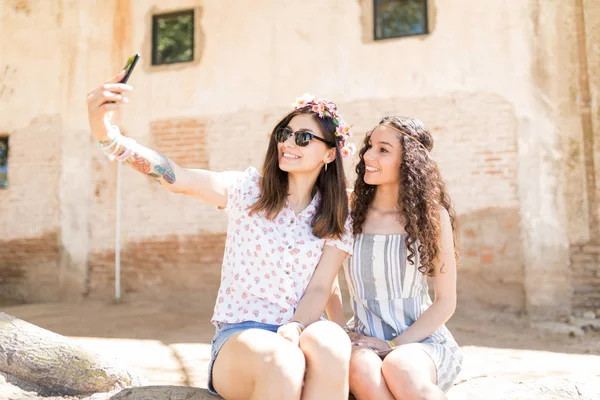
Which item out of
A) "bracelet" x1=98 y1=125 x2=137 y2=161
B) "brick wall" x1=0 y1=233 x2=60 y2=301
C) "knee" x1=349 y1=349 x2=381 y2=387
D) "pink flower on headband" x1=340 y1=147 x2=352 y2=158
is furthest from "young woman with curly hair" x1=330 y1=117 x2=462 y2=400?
"brick wall" x1=0 y1=233 x2=60 y2=301

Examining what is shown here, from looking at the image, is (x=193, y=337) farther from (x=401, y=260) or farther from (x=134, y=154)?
(x=134, y=154)

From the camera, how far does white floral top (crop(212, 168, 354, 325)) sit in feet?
7.90

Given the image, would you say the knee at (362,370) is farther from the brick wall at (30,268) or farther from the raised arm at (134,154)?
the brick wall at (30,268)

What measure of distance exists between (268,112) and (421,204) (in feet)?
17.4

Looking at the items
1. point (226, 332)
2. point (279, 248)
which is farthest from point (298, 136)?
point (226, 332)

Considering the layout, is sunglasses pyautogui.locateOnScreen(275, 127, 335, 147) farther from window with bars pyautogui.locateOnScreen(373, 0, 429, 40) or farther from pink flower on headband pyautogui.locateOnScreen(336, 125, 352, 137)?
window with bars pyautogui.locateOnScreen(373, 0, 429, 40)

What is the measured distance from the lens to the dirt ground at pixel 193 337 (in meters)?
4.58

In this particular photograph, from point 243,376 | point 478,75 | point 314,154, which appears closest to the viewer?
point 243,376

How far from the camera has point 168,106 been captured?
→ 8156 mm

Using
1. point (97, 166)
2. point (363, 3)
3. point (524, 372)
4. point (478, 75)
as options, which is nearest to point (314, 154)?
point (524, 372)

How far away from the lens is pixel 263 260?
2.45m

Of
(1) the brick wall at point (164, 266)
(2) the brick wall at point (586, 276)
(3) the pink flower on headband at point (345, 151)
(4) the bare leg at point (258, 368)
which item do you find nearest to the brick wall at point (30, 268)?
(1) the brick wall at point (164, 266)

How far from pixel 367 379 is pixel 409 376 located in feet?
0.55

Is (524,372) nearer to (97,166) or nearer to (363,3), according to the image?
(363,3)
